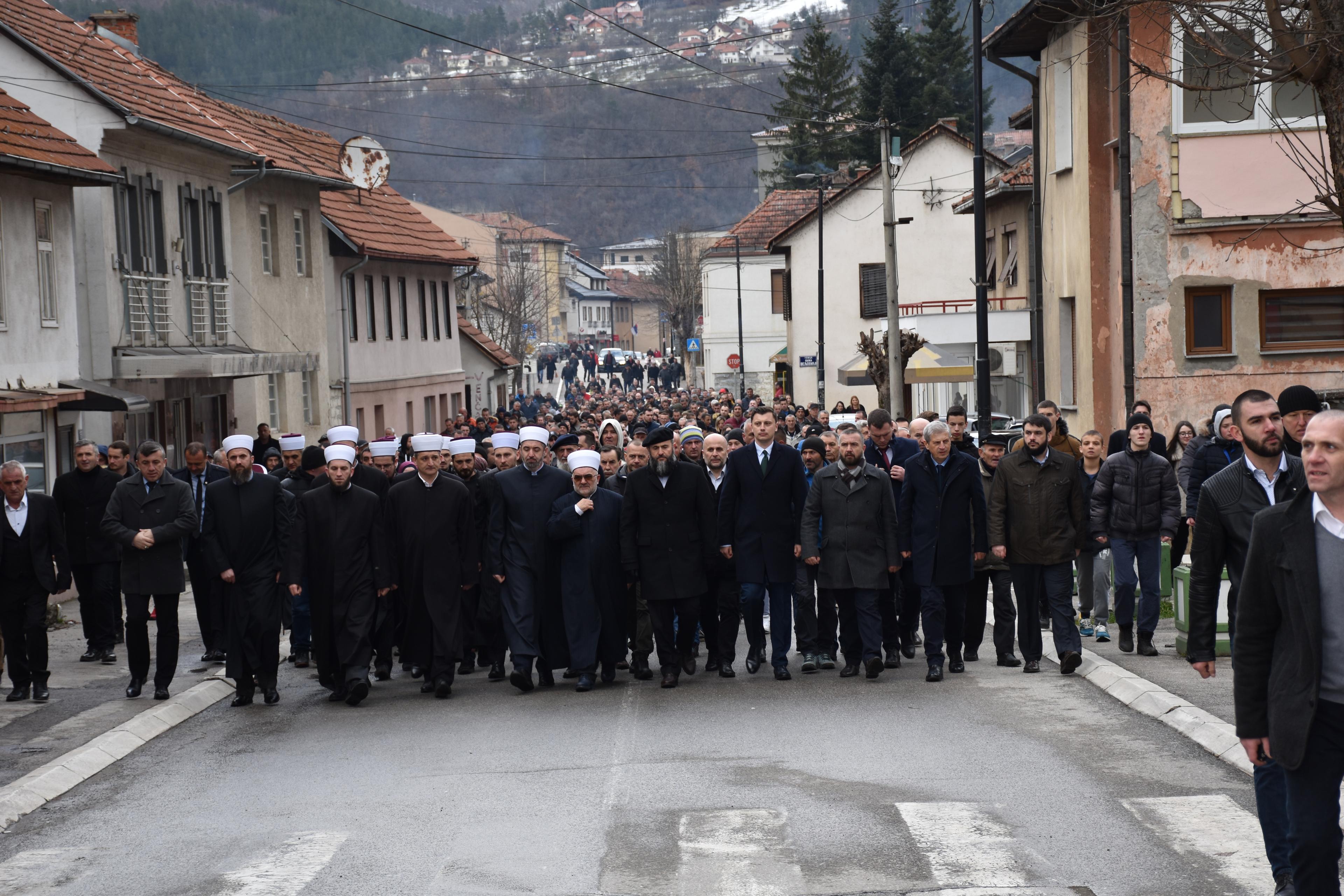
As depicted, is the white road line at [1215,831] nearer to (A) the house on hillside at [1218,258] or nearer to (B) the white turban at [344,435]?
(B) the white turban at [344,435]

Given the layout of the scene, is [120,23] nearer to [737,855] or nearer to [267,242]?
[267,242]

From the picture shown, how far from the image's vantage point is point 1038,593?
41.2 ft

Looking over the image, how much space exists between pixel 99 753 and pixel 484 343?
44160 millimetres

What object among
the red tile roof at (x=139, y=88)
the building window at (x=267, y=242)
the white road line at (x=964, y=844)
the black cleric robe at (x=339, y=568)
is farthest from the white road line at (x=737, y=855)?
the building window at (x=267, y=242)

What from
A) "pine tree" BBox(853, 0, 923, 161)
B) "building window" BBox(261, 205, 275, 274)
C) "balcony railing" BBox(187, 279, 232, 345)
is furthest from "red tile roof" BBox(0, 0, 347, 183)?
"pine tree" BBox(853, 0, 923, 161)

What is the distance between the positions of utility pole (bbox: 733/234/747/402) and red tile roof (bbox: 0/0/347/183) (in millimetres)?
27464

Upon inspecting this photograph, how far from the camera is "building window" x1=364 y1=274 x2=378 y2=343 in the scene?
39.8 meters

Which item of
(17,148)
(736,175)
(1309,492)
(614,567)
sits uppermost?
(736,175)

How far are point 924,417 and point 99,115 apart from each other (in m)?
12.7

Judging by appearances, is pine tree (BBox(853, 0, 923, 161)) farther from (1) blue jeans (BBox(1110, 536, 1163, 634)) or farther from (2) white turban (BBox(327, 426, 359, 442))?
(1) blue jeans (BBox(1110, 536, 1163, 634))

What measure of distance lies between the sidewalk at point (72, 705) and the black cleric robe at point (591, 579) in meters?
3.11

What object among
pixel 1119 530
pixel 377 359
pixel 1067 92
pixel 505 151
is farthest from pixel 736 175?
pixel 1119 530

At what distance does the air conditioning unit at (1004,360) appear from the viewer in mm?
35656

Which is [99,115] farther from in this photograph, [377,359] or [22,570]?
[377,359]
